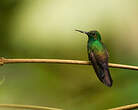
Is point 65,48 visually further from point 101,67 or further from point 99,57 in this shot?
point 101,67

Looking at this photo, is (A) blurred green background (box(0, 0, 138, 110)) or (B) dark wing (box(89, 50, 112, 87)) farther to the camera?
(A) blurred green background (box(0, 0, 138, 110))

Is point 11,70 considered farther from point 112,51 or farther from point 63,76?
point 112,51

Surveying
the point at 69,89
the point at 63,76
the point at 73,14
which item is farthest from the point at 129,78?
the point at 73,14

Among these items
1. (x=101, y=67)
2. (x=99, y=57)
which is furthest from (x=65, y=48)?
(x=101, y=67)
